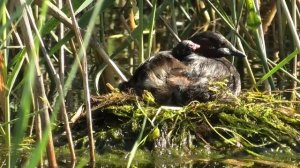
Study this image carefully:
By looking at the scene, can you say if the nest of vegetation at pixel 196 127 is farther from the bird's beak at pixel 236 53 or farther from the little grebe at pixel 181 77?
the bird's beak at pixel 236 53

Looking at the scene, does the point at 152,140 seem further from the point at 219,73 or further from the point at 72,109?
the point at 72,109

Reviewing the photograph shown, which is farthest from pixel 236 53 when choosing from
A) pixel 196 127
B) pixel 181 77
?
pixel 196 127

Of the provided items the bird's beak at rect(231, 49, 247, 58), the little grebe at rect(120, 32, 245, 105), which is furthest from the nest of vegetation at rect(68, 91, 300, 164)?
the bird's beak at rect(231, 49, 247, 58)

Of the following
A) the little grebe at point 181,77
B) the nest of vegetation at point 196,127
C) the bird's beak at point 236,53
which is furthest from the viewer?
the bird's beak at point 236,53

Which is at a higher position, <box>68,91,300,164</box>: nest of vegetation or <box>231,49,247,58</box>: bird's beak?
<box>231,49,247,58</box>: bird's beak

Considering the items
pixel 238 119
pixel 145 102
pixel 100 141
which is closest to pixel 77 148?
pixel 100 141

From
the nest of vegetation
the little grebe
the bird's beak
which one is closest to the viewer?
the nest of vegetation

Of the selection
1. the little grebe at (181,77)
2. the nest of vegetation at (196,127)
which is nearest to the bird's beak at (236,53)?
the little grebe at (181,77)

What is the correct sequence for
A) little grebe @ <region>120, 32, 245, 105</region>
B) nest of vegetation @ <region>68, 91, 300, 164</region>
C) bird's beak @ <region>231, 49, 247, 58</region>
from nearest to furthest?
nest of vegetation @ <region>68, 91, 300, 164</region>
little grebe @ <region>120, 32, 245, 105</region>
bird's beak @ <region>231, 49, 247, 58</region>

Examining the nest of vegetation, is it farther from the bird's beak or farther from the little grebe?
the bird's beak
